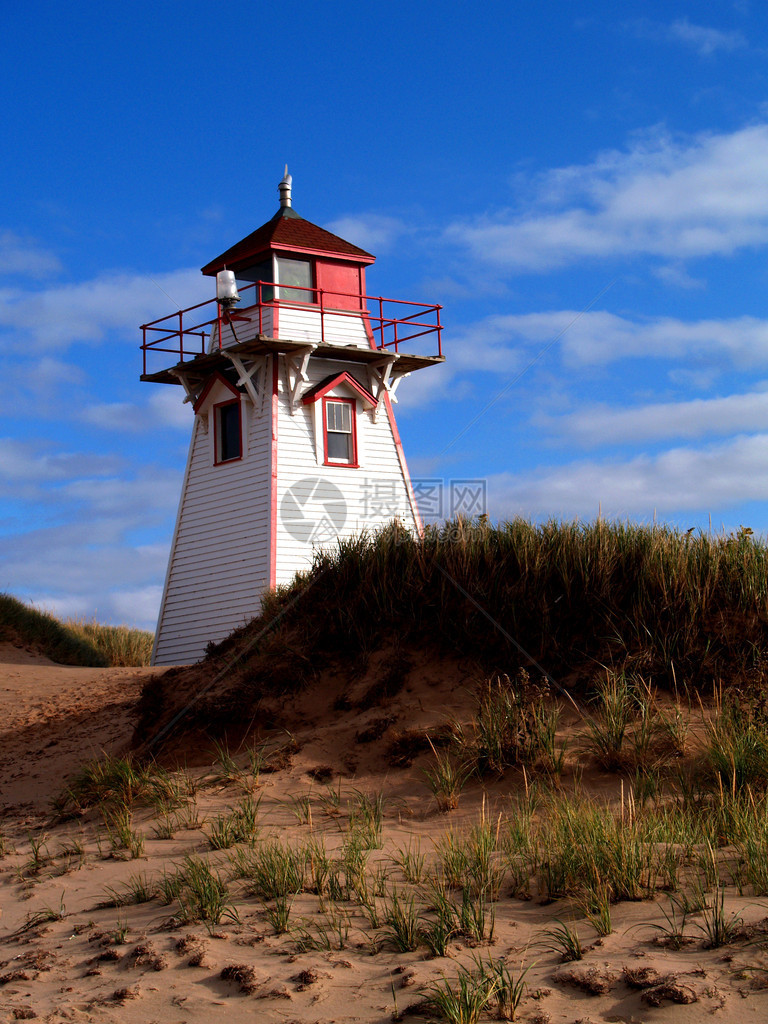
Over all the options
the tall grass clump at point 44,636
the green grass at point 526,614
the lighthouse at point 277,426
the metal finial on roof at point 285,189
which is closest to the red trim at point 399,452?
the lighthouse at point 277,426

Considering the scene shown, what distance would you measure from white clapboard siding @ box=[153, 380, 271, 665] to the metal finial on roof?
19.2ft

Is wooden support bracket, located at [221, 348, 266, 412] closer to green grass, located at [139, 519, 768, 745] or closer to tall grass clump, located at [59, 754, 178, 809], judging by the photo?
green grass, located at [139, 519, 768, 745]

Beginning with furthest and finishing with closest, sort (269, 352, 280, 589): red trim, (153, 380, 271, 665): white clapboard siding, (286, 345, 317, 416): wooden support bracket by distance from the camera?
(286, 345, 317, 416): wooden support bracket < (153, 380, 271, 665): white clapboard siding < (269, 352, 280, 589): red trim

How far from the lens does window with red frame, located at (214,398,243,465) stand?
23328 millimetres

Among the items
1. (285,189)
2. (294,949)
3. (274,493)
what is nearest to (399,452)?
(274,493)

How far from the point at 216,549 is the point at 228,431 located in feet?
9.54

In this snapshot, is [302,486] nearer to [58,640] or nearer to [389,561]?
[58,640]

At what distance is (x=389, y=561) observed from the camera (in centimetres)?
1220

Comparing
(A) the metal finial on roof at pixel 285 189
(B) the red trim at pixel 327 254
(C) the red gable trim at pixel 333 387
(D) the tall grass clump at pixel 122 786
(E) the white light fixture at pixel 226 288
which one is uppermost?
(A) the metal finial on roof at pixel 285 189

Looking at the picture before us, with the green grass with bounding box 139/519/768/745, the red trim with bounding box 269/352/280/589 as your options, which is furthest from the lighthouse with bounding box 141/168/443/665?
the green grass with bounding box 139/519/768/745

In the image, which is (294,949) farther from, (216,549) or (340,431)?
(340,431)

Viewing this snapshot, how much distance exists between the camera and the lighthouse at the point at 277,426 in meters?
21.9

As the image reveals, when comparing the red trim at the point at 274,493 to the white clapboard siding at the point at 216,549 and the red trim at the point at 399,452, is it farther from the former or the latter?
the red trim at the point at 399,452

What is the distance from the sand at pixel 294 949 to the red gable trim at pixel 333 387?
13378 mm
